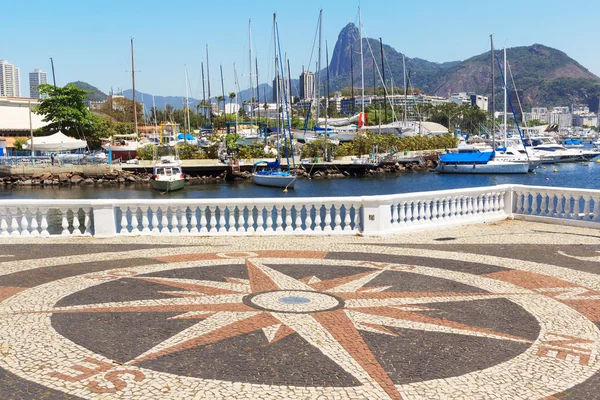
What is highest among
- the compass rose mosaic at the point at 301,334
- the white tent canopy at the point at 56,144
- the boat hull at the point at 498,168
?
the white tent canopy at the point at 56,144

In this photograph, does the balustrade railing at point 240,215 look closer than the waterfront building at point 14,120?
Yes

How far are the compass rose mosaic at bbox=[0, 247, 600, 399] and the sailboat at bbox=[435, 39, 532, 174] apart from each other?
81.6 m

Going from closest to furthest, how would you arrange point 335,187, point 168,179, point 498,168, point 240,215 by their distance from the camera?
point 240,215, point 168,179, point 335,187, point 498,168

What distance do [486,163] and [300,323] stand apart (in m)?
86.7

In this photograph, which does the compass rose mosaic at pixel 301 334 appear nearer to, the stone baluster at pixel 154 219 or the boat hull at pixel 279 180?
the stone baluster at pixel 154 219

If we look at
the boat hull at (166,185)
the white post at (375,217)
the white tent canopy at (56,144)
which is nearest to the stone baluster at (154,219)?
the white post at (375,217)

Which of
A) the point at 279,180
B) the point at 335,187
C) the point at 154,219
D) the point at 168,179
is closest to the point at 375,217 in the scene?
the point at 154,219

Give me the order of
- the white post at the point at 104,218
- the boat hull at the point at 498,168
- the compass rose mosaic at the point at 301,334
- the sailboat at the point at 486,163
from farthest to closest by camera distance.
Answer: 1. the sailboat at the point at 486,163
2. the boat hull at the point at 498,168
3. the white post at the point at 104,218
4. the compass rose mosaic at the point at 301,334

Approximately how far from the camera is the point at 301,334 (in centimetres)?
803

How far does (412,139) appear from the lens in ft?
397

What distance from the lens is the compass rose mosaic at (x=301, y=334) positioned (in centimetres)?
654

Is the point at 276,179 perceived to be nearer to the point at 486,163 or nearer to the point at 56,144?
the point at 486,163

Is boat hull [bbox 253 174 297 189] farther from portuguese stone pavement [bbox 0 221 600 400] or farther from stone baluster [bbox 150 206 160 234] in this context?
portuguese stone pavement [bbox 0 221 600 400]

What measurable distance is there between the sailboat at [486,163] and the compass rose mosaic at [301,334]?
268 feet
